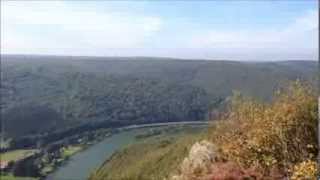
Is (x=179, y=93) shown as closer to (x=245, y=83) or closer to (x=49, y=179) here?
(x=245, y=83)

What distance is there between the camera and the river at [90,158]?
139 feet

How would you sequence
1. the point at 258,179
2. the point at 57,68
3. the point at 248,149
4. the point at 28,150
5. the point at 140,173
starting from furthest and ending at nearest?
the point at 57,68 → the point at 28,150 → the point at 140,173 → the point at 248,149 → the point at 258,179

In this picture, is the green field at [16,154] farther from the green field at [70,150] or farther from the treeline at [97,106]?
the green field at [70,150]

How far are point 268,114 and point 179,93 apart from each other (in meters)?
84.4

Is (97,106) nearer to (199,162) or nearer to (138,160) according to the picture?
(138,160)

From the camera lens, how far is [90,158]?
49.4 m

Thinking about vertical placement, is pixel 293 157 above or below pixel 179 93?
above

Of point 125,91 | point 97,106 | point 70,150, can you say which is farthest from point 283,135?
point 125,91

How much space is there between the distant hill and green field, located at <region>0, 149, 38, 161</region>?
4.17 meters

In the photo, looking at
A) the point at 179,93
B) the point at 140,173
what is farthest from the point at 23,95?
the point at 140,173

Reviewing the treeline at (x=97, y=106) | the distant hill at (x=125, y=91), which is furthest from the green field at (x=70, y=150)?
the distant hill at (x=125, y=91)

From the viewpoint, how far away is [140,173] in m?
28.9

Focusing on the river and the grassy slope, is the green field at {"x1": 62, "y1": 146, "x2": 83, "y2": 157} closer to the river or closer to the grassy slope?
the river

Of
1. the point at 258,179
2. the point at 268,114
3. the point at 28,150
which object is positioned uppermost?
the point at 268,114
